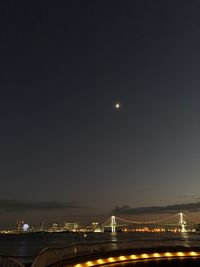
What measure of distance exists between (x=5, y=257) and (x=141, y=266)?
7.72 metres

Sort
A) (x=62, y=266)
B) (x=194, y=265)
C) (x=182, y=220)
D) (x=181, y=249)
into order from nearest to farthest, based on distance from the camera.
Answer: (x=62, y=266)
(x=194, y=265)
(x=181, y=249)
(x=182, y=220)

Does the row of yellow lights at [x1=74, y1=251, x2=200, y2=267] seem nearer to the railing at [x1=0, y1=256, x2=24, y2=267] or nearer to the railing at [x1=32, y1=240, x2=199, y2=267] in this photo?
the railing at [x1=32, y1=240, x2=199, y2=267]

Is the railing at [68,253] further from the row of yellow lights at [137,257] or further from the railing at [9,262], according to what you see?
the row of yellow lights at [137,257]

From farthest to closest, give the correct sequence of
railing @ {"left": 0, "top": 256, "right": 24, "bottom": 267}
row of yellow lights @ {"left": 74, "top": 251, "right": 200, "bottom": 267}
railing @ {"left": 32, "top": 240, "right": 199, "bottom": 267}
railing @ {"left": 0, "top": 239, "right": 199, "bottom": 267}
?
row of yellow lights @ {"left": 74, "top": 251, "right": 200, "bottom": 267}, railing @ {"left": 32, "top": 240, "right": 199, "bottom": 267}, railing @ {"left": 0, "top": 239, "right": 199, "bottom": 267}, railing @ {"left": 0, "top": 256, "right": 24, "bottom": 267}

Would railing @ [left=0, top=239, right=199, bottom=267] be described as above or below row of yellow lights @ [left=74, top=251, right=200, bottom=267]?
above

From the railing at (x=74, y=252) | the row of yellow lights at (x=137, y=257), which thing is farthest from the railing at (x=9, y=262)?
the row of yellow lights at (x=137, y=257)

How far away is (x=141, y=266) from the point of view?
48.8 ft

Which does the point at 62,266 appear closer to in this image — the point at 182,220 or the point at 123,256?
the point at 123,256

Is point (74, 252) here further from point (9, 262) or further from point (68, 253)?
point (9, 262)

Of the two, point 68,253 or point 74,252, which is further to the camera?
point 74,252

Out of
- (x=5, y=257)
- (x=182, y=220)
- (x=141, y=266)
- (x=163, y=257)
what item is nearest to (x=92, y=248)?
(x=141, y=266)

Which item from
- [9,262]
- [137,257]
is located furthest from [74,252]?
[9,262]

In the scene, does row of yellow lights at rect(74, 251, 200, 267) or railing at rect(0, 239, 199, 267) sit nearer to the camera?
railing at rect(0, 239, 199, 267)

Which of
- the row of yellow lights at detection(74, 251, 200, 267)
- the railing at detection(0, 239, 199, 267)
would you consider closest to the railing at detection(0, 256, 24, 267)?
the railing at detection(0, 239, 199, 267)
